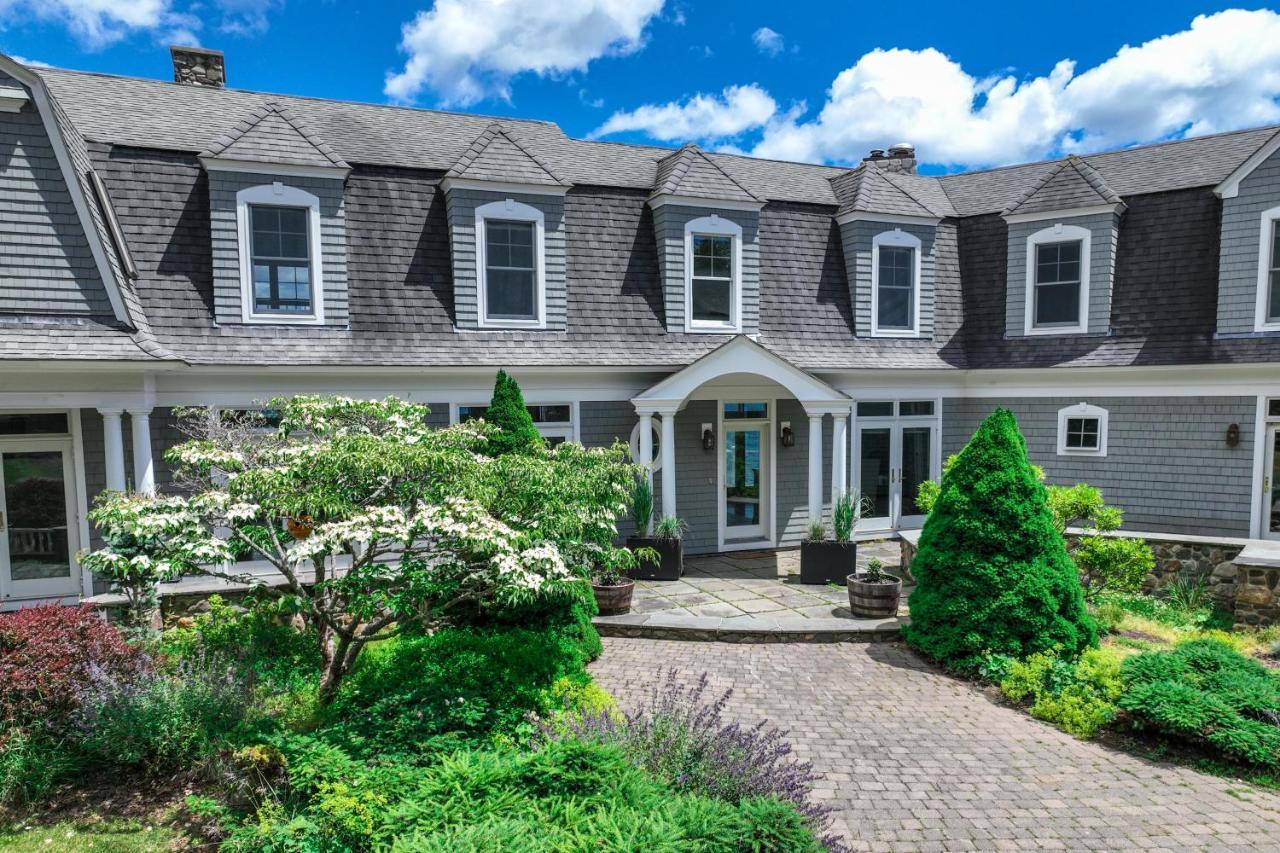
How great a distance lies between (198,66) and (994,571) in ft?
47.4

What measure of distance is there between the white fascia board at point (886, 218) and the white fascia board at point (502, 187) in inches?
208

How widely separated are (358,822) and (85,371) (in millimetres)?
7160

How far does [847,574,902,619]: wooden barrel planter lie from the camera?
8.70 meters

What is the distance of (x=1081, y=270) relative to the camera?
12.5m

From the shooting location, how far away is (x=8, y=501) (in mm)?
9203

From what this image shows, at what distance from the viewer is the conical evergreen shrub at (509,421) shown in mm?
8914

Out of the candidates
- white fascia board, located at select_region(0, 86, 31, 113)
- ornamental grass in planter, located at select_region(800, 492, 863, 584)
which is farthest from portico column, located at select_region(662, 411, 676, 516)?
white fascia board, located at select_region(0, 86, 31, 113)

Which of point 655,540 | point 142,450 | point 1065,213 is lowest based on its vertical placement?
point 655,540

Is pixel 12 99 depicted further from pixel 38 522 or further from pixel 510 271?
pixel 510 271

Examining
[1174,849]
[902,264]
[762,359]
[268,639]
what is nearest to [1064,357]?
[902,264]

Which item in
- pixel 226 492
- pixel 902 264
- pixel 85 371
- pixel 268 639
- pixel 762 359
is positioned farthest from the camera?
pixel 902 264

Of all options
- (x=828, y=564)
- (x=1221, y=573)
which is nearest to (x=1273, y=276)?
(x=1221, y=573)

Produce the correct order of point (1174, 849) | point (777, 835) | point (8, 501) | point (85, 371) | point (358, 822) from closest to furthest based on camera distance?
point (777, 835) → point (358, 822) → point (1174, 849) → point (85, 371) → point (8, 501)

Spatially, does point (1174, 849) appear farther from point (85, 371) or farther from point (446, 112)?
point (446, 112)
